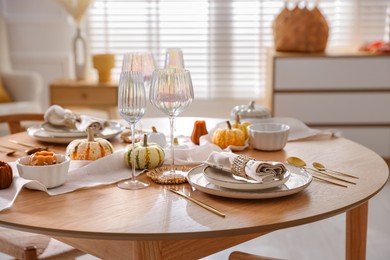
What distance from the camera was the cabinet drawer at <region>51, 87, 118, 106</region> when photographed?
155 inches

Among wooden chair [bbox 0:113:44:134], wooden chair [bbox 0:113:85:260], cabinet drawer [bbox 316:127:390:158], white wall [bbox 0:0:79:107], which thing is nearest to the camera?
wooden chair [bbox 0:113:85:260]

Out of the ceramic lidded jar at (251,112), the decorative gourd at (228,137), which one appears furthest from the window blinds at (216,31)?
the decorative gourd at (228,137)

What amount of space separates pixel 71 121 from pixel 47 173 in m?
0.61

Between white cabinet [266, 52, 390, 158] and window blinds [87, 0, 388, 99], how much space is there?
0.60 metres

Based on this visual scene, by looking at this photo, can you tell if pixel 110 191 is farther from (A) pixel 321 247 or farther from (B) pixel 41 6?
(B) pixel 41 6

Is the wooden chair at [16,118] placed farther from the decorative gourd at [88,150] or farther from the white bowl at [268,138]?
the white bowl at [268,138]

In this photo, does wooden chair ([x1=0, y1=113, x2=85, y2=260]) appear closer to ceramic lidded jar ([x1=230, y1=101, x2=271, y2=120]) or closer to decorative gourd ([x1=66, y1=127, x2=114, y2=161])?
decorative gourd ([x1=66, y1=127, x2=114, y2=161])

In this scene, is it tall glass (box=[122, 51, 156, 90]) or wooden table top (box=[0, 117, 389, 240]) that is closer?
wooden table top (box=[0, 117, 389, 240])

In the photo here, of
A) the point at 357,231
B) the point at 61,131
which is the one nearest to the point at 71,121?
the point at 61,131

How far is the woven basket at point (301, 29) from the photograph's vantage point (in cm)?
386

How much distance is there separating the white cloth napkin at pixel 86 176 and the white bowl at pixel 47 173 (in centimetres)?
1

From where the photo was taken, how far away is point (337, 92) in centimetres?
394

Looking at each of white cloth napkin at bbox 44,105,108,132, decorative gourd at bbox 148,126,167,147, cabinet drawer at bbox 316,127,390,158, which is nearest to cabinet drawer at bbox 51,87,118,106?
cabinet drawer at bbox 316,127,390,158

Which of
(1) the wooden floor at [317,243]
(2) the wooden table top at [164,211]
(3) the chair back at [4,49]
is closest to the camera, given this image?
(2) the wooden table top at [164,211]
